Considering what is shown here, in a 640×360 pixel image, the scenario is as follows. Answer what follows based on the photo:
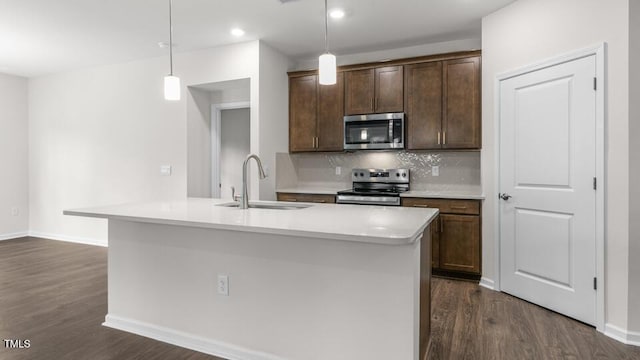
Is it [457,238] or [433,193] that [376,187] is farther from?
[457,238]

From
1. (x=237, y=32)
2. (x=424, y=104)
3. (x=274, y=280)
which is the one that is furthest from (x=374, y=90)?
(x=274, y=280)

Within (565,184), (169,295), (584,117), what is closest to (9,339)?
(169,295)

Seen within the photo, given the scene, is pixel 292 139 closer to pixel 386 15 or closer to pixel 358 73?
pixel 358 73

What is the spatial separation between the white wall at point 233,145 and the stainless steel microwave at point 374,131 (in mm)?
1502

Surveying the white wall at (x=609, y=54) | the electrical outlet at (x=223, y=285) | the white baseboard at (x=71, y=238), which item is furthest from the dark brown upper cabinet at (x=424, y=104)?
the white baseboard at (x=71, y=238)

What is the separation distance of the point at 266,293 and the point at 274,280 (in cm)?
10

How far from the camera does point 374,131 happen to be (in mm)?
4305

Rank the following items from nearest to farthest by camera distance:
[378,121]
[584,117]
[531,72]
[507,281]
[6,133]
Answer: [584,117]
[531,72]
[507,281]
[378,121]
[6,133]

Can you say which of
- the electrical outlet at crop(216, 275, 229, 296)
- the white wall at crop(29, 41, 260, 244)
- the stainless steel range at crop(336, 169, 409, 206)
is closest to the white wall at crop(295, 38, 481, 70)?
the white wall at crop(29, 41, 260, 244)

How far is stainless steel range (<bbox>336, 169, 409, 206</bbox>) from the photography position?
407 cm

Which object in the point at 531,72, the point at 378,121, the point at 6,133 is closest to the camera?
the point at 531,72

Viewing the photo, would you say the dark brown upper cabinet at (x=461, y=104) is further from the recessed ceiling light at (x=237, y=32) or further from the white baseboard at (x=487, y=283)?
the recessed ceiling light at (x=237, y=32)

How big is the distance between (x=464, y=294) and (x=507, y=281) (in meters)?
0.41

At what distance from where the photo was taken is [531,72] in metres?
3.10
